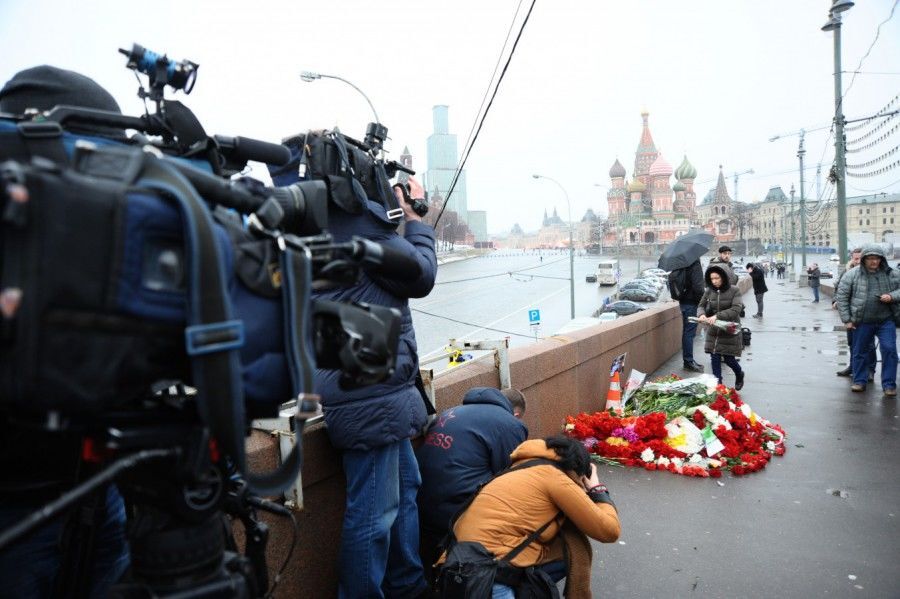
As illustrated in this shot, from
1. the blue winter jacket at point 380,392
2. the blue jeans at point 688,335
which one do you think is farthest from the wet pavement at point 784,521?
the blue jeans at point 688,335

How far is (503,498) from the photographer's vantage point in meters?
3.20

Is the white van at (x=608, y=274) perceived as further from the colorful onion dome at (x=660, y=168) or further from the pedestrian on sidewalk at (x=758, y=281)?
the colorful onion dome at (x=660, y=168)

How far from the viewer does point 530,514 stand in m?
3.17

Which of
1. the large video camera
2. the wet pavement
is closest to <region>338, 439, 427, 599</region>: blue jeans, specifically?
the large video camera

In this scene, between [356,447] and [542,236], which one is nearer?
[356,447]

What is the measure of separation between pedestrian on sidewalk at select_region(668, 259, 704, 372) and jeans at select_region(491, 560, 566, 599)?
27.9 ft

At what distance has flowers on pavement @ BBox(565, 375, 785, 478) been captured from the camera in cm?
592

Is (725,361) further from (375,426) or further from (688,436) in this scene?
(375,426)

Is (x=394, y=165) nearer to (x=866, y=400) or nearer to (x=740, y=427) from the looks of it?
(x=740, y=427)

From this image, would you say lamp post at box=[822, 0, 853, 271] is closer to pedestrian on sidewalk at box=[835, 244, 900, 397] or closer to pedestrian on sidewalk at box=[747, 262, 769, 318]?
pedestrian on sidewalk at box=[747, 262, 769, 318]

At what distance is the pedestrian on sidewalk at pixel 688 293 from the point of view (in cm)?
1103

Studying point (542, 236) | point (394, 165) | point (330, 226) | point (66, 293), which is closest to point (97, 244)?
point (66, 293)

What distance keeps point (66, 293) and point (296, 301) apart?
0.42 m

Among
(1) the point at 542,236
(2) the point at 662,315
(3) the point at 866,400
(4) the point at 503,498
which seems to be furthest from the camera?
(1) the point at 542,236
